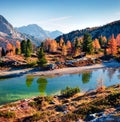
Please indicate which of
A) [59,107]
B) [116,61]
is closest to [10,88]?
[59,107]

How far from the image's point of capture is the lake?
72938 millimetres

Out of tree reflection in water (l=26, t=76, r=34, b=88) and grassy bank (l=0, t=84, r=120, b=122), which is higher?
grassy bank (l=0, t=84, r=120, b=122)

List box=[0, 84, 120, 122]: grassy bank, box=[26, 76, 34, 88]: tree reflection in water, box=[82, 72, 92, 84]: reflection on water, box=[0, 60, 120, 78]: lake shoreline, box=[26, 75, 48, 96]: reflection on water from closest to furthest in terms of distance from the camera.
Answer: box=[0, 84, 120, 122]: grassy bank < box=[26, 75, 48, 96]: reflection on water < box=[26, 76, 34, 88]: tree reflection in water < box=[82, 72, 92, 84]: reflection on water < box=[0, 60, 120, 78]: lake shoreline

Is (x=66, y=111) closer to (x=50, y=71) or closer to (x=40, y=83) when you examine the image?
(x=40, y=83)

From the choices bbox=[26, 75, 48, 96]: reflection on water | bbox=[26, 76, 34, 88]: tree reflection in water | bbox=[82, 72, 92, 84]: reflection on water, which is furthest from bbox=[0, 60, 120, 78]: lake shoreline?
bbox=[26, 75, 48, 96]: reflection on water

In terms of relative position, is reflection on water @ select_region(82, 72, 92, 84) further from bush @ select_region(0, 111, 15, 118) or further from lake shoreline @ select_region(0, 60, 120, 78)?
bush @ select_region(0, 111, 15, 118)

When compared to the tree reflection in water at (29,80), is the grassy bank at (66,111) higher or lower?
higher

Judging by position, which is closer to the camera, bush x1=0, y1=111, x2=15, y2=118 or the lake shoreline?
bush x1=0, y1=111, x2=15, y2=118

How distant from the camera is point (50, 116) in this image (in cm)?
3475

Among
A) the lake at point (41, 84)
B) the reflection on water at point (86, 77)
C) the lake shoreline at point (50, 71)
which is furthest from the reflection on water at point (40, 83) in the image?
the reflection on water at point (86, 77)

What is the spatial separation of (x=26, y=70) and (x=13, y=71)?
5969 mm

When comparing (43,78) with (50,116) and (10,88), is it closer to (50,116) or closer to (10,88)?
(10,88)

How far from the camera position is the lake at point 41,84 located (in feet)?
239

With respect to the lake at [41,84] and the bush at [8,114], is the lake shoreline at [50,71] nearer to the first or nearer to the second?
the lake at [41,84]
